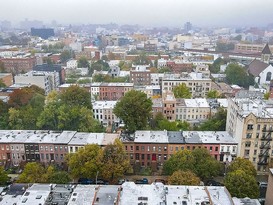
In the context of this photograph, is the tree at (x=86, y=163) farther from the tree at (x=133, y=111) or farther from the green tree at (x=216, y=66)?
the green tree at (x=216, y=66)

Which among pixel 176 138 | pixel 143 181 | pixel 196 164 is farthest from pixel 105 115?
pixel 196 164

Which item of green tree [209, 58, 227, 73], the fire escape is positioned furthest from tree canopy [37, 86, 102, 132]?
green tree [209, 58, 227, 73]

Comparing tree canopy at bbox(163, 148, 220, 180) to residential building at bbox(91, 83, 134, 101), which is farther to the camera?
residential building at bbox(91, 83, 134, 101)

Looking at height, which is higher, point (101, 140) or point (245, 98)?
point (245, 98)

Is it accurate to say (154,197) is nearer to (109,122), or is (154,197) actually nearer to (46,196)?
(46,196)

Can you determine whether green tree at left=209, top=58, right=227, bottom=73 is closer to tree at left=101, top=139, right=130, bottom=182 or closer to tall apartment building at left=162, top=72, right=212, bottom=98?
tall apartment building at left=162, top=72, right=212, bottom=98

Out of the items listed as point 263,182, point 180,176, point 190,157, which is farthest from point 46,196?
point 263,182

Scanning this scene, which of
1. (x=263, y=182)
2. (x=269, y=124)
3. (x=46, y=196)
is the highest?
(x=269, y=124)
